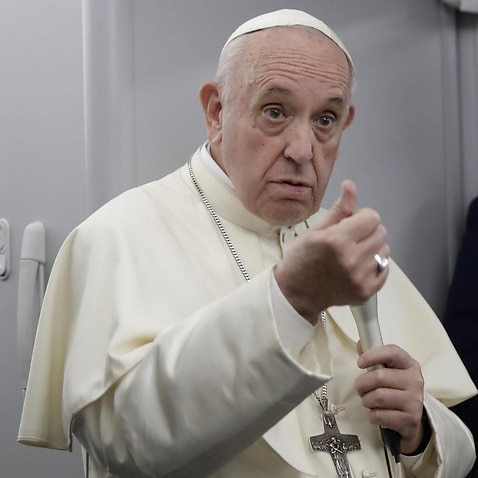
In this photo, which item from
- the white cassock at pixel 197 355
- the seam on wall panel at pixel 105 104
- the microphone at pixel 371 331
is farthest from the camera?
the seam on wall panel at pixel 105 104

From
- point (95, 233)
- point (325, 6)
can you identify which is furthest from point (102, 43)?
point (325, 6)

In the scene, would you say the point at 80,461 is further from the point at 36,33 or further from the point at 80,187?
the point at 36,33

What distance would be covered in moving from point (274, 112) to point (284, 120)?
29 mm

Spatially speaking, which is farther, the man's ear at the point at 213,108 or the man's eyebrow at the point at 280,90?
the man's ear at the point at 213,108

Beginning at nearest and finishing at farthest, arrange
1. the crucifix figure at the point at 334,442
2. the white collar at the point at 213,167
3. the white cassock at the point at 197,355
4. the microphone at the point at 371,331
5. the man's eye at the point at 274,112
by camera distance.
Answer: the white cassock at the point at 197,355 < the microphone at the point at 371,331 < the crucifix figure at the point at 334,442 < the man's eye at the point at 274,112 < the white collar at the point at 213,167

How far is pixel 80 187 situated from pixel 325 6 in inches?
40.3

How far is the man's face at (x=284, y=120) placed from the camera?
2.11 meters

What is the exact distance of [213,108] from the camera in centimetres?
228

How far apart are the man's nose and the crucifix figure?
0.52 m

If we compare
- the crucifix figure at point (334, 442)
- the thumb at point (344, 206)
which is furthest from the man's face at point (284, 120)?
the thumb at point (344, 206)

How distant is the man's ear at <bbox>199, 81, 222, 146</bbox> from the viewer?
2.27 meters

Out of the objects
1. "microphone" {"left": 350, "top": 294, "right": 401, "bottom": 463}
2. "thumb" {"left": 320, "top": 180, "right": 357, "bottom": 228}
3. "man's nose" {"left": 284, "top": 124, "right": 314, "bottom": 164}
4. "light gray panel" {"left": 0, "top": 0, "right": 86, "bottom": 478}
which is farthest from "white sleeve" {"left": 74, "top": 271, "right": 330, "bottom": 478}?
"light gray panel" {"left": 0, "top": 0, "right": 86, "bottom": 478}

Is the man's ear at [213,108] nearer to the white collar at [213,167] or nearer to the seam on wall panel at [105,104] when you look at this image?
the white collar at [213,167]

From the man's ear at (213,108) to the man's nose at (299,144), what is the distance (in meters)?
0.22
